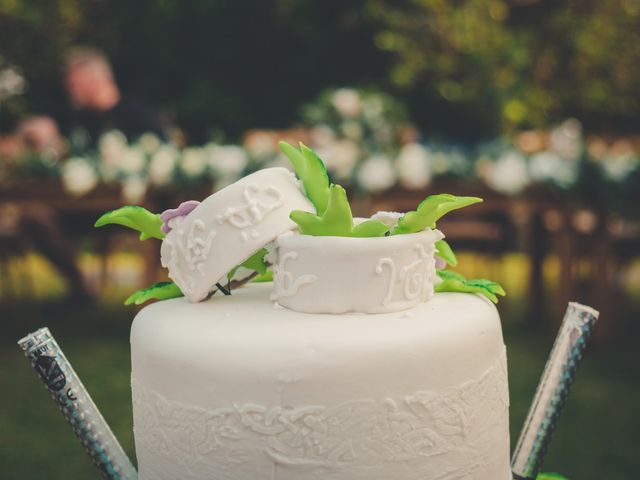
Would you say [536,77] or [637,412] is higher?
[536,77]

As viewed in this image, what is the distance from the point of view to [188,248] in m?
1.50

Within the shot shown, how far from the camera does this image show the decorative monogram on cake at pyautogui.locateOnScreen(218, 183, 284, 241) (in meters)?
1.47

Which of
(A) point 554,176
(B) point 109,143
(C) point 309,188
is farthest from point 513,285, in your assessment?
(C) point 309,188

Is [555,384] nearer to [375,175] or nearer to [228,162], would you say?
[375,175]

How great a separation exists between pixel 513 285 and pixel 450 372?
6569 millimetres

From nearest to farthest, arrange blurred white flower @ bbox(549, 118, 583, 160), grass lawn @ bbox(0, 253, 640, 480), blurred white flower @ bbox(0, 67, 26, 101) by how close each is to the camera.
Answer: grass lawn @ bbox(0, 253, 640, 480), blurred white flower @ bbox(549, 118, 583, 160), blurred white flower @ bbox(0, 67, 26, 101)

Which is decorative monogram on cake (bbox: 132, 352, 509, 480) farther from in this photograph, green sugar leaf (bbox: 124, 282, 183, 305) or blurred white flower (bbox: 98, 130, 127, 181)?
blurred white flower (bbox: 98, 130, 127, 181)

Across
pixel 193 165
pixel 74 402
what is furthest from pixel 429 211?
pixel 193 165

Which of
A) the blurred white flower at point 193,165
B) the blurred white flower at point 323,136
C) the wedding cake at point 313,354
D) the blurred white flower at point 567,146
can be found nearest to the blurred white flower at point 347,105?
the blurred white flower at point 323,136

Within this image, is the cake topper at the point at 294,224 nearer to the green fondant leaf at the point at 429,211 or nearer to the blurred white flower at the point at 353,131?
the green fondant leaf at the point at 429,211

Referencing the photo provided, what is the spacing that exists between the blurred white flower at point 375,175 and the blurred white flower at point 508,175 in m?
0.60

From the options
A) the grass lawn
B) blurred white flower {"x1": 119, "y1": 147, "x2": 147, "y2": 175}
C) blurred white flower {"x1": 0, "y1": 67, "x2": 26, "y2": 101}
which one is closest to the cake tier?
the grass lawn

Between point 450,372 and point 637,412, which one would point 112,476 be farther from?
point 637,412

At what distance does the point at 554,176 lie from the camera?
4277mm
